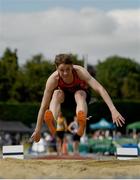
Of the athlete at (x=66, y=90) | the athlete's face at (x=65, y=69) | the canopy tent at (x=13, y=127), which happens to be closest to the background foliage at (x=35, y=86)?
the canopy tent at (x=13, y=127)

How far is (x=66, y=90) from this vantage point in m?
12.9

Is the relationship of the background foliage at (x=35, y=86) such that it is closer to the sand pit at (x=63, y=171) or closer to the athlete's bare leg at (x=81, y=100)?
the athlete's bare leg at (x=81, y=100)

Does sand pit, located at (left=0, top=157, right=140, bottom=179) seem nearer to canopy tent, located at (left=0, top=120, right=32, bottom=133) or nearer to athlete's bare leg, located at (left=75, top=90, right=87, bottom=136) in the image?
athlete's bare leg, located at (left=75, top=90, right=87, bottom=136)

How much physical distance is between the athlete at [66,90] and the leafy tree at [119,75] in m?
69.1

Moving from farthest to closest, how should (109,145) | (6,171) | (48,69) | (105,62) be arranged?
1. (105,62)
2. (48,69)
3. (109,145)
4. (6,171)

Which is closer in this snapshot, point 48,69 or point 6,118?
point 6,118

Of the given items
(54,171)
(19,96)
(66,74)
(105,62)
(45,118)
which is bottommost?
(54,171)

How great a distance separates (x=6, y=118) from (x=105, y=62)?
2182 inches

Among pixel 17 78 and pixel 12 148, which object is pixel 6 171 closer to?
pixel 12 148

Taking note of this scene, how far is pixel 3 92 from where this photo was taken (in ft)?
213

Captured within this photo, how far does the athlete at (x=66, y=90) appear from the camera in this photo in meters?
12.2

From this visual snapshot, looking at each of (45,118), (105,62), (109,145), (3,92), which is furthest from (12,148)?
(105,62)

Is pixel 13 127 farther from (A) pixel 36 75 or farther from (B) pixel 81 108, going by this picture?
(B) pixel 81 108

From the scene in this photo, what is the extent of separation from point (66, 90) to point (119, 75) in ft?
289
